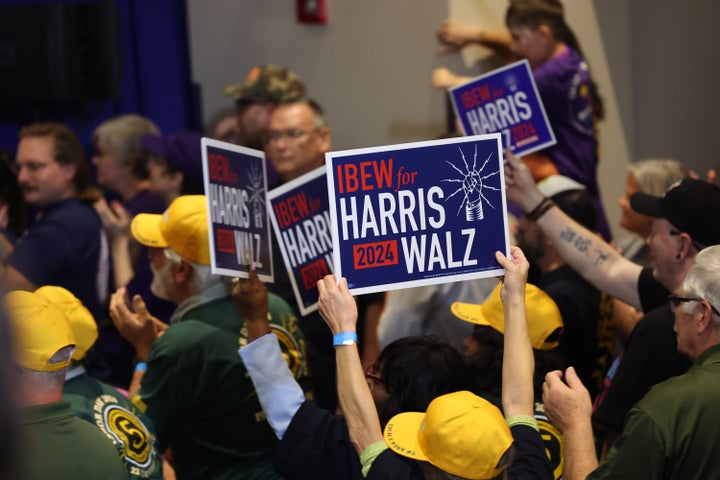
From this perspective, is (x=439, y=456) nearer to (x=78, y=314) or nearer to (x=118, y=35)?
(x=78, y=314)

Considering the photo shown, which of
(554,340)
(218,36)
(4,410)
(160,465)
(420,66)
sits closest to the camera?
(4,410)

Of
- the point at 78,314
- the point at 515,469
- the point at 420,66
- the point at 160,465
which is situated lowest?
the point at 160,465

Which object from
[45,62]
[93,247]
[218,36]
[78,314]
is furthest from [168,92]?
[78,314]

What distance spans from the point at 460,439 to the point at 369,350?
2119mm

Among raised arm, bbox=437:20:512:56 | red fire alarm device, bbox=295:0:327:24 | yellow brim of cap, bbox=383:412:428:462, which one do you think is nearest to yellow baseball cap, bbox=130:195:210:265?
yellow brim of cap, bbox=383:412:428:462

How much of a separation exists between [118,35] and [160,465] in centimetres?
422

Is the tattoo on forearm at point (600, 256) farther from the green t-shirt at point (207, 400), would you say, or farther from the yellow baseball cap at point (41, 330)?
the yellow baseball cap at point (41, 330)

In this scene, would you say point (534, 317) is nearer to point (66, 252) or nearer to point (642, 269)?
point (642, 269)

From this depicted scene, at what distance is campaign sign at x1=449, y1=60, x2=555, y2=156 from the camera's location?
4.12 meters

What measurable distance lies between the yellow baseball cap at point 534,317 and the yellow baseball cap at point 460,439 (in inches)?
27.4

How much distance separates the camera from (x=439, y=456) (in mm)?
2350

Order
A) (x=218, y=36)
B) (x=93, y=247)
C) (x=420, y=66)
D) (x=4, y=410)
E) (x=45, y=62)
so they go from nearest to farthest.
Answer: (x=4, y=410) < (x=93, y=247) < (x=420, y=66) < (x=45, y=62) < (x=218, y=36)

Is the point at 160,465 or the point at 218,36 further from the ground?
the point at 218,36

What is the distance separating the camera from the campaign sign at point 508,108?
13.5ft
